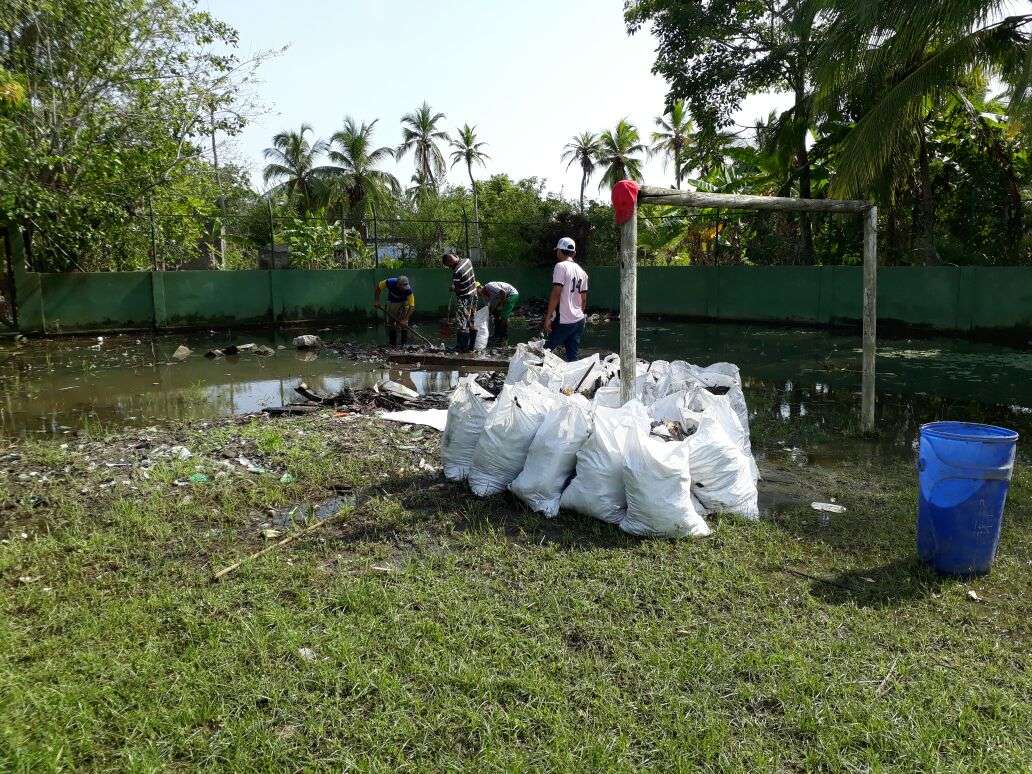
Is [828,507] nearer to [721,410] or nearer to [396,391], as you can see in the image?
[721,410]

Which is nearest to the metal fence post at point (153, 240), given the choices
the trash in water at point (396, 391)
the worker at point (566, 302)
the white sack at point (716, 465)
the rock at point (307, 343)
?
the rock at point (307, 343)

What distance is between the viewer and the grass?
2.22m

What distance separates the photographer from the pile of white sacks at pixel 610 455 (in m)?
3.78

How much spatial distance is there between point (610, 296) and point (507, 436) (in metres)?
15.9

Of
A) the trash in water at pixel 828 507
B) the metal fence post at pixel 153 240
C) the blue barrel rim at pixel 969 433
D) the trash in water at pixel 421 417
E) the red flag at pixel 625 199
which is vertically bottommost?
the trash in water at pixel 828 507

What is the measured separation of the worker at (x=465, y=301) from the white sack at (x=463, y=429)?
630 cm

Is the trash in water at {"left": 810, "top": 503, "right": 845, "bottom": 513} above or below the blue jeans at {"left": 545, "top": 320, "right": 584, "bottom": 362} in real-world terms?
below

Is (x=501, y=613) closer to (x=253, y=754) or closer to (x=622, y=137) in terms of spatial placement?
(x=253, y=754)

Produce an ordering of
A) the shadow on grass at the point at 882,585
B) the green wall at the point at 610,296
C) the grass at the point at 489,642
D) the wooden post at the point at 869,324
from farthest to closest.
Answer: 1. the green wall at the point at 610,296
2. the wooden post at the point at 869,324
3. the shadow on grass at the point at 882,585
4. the grass at the point at 489,642

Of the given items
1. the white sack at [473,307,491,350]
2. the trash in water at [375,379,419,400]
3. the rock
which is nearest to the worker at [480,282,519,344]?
the white sack at [473,307,491,350]

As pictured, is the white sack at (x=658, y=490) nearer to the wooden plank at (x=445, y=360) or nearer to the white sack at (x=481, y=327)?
the wooden plank at (x=445, y=360)

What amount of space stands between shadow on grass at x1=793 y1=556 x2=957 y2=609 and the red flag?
8.29ft

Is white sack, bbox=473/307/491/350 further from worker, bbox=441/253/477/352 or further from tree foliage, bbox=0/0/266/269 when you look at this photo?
tree foliage, bbox=0/0/266/269

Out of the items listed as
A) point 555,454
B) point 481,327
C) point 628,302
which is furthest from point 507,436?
point 481,327
